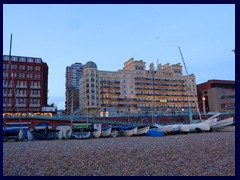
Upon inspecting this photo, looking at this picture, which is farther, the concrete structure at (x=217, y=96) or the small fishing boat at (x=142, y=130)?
the concrete structure at (x=217, y=96)

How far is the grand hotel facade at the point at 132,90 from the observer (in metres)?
98.9

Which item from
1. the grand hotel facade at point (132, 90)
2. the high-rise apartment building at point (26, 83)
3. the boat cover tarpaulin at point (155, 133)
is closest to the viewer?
the boat cover tarpaulin at point (155, 133)

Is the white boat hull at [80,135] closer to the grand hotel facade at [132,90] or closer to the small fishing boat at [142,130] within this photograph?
the small fishing boat at [142,130]

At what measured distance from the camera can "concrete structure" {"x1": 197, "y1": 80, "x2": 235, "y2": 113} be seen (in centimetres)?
11618

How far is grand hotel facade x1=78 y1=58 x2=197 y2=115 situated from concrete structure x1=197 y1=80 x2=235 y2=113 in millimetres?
11582

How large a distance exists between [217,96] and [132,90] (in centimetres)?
4947

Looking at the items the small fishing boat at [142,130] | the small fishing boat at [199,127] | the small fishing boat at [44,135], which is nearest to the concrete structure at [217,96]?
the small fishing boat at [199,127]

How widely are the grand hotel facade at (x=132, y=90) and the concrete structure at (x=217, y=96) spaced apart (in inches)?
456

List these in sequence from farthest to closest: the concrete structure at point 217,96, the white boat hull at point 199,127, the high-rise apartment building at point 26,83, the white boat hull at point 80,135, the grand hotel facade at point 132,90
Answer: the concrete structure at point 217,96 < the grand hotel facade at point 132,90 < the high-rise apartment building at point 26,83 < the white boat hull at point 199,127 < the white boat hull at point 80,135

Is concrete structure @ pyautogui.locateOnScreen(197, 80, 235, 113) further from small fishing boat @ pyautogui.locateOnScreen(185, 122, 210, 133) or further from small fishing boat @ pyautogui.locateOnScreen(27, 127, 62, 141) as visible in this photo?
small fishing boat @ pyautogui.locateOnScreen(27, 127, 62, 141)

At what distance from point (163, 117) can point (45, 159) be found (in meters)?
80.5

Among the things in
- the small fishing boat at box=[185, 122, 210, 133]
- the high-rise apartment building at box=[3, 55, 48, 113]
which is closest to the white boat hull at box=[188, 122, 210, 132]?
the small fishing boat at box=[185, 122, 210, 133]
